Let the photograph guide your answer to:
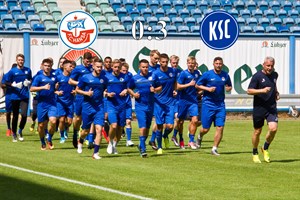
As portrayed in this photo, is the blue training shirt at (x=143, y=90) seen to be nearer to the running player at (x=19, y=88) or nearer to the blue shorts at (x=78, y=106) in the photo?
the blue shorts at (x=78, y=106)

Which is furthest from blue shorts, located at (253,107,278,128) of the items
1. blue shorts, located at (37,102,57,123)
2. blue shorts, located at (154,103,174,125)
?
blue shorts, located at (37,102,57,123)

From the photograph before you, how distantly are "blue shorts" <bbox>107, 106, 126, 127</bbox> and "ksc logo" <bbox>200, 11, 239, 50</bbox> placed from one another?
4168 millimetres

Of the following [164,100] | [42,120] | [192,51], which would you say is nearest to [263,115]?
[164,100]

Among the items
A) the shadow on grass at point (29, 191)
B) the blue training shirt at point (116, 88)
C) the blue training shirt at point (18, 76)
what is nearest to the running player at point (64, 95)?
the blue training shirt at point (18, 76)

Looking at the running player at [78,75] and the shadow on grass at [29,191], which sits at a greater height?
the running player at [78,75]

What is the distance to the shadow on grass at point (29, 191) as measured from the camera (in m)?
13.9

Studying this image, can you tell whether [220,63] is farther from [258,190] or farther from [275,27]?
[275,27]

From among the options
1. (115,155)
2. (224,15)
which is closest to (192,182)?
(115,155)

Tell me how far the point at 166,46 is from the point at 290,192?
2191 centimetres

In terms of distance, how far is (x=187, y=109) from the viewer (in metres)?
23.7

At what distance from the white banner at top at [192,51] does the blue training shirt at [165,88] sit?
13122mm

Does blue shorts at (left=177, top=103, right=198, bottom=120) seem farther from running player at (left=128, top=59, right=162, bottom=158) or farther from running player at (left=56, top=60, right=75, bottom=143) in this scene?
running player at (left=56, top=60, right=75, bottom=143)

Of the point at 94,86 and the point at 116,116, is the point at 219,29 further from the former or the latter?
the point at 94,86

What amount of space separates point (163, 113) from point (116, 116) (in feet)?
4.21
